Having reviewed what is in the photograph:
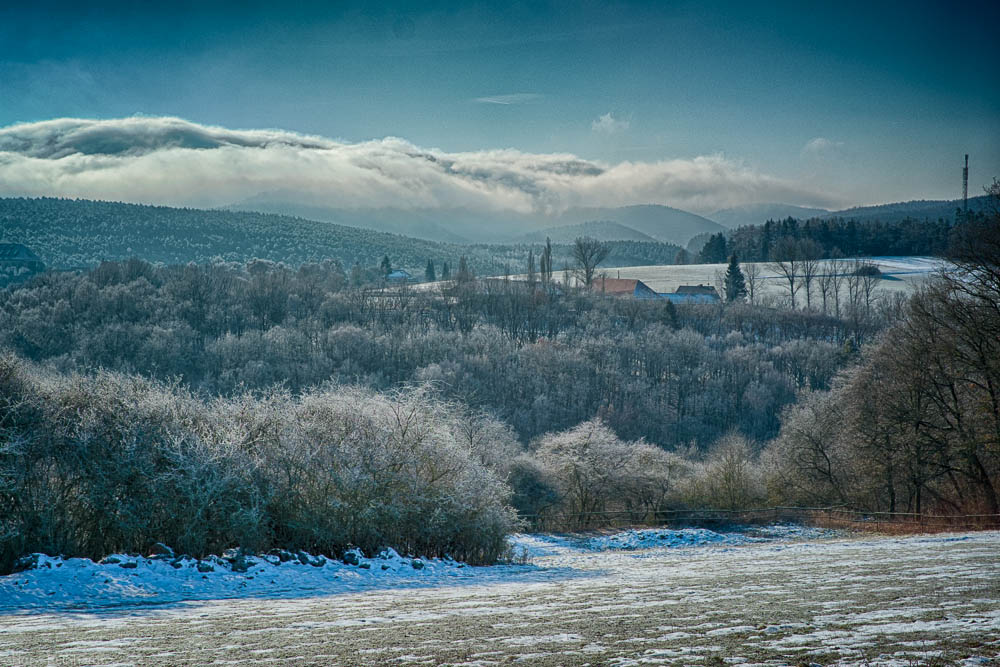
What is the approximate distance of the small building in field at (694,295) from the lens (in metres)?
143

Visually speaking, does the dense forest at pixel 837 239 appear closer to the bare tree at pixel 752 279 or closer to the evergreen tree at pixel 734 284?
the bare tree at pixel 752 279

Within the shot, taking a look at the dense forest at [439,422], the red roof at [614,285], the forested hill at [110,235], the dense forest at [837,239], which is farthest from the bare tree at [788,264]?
the forested hill at [110,235]

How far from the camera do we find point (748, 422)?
297ft

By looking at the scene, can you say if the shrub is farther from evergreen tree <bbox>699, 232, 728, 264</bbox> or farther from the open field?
evergreen tree <bbox>699, 232, 728, 264</bbox>

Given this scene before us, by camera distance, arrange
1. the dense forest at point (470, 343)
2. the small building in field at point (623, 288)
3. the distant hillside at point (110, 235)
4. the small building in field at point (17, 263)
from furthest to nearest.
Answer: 1. the distant hillside at point (110, 235)
2. the small building in field at point (623, 288)
3. the small building in field at point (17, 263)
4. the dense forest at point (470, 343)

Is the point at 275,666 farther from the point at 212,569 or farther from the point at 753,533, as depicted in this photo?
the point at 753,533

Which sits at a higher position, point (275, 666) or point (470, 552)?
point (275, 666)

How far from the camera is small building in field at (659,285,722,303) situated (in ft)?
469

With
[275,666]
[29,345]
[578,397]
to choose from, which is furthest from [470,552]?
[29,345]

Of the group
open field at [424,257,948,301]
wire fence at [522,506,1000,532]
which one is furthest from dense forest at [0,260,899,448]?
wire fence at [522,506,1000,532]

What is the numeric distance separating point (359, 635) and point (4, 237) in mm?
193257

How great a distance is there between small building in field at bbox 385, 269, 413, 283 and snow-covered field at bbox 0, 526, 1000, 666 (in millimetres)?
140501

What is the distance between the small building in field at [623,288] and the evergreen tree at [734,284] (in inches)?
543

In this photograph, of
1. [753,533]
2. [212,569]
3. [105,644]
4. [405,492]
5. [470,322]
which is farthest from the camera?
[470,322]
